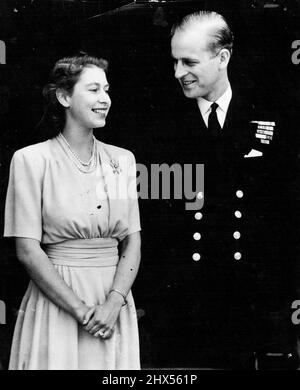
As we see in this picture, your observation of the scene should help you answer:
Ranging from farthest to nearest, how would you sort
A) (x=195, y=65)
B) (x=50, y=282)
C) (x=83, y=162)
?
(x=195, y=65) → (x=83, y=162) → (x=50, y=282)

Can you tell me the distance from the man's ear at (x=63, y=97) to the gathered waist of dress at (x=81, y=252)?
24.4 inches

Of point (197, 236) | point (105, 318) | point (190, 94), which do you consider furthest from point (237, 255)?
point (190, 94)

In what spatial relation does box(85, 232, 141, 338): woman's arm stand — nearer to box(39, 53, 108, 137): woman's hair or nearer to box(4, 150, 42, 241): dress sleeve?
box(4, 150, 42, 241): dress sleeve

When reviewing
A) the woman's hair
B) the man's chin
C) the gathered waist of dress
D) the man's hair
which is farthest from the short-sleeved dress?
the man's hair

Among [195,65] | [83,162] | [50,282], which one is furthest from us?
[195,65]

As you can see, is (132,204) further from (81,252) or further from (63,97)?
(63,97)

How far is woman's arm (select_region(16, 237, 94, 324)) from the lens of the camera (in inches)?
121

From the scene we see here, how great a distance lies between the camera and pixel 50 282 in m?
3.06

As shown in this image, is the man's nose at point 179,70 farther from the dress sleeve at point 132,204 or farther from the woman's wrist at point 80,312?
the woman's wrist at point 80,312

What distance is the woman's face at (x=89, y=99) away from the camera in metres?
3.14

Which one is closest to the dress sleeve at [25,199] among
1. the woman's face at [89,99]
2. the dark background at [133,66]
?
the dark background at [133,66]

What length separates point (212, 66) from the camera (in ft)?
10.8

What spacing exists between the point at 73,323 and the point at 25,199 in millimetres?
593

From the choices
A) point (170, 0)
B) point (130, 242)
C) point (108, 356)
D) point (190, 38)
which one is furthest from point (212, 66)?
point (108, 356)
